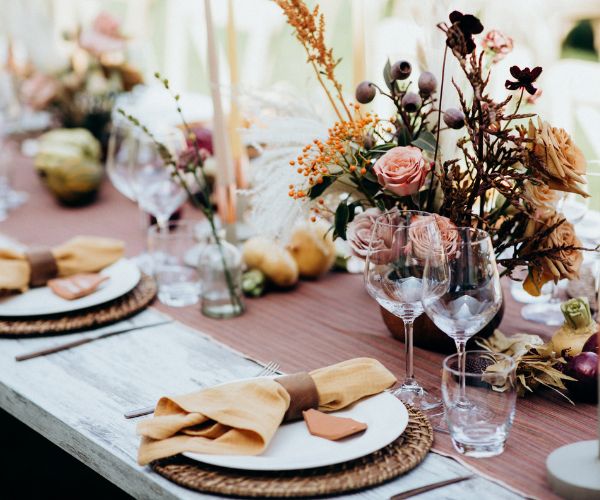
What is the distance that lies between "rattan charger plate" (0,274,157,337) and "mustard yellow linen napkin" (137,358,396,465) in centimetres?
42

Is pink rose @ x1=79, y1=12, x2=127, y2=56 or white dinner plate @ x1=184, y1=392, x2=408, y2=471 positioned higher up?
pink rose @ x1=79, y1=12, x2=127, y2=56

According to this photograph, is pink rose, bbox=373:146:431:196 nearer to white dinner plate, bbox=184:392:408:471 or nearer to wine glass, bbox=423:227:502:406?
wine glass, bbox=423:227:502:406

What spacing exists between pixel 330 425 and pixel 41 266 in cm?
73

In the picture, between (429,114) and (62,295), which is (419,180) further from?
(62,295)

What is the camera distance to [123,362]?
127cm

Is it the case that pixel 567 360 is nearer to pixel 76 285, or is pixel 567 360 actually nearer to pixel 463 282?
pixel 463 282

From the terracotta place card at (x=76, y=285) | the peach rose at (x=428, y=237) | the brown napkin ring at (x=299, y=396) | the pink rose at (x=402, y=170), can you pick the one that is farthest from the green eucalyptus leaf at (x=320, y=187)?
the terracotta place card at (x=76, y=285)

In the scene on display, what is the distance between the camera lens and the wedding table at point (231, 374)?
948 mm

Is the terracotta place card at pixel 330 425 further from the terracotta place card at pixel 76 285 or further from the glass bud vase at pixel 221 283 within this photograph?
the terracotta place card at pixel 76 285

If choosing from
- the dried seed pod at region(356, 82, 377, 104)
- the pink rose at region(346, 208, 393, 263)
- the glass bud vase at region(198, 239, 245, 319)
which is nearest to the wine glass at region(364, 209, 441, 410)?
the pink rose at region(346, 208, 393, 263)

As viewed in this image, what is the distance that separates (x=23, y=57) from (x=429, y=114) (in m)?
2.10

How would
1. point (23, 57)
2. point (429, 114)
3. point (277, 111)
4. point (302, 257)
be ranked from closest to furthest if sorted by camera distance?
point (429, 114), point (277, 111), point (302, 257), point (23, 57)

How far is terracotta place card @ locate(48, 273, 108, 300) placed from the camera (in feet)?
4.78

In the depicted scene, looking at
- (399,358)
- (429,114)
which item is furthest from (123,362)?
(429,114)
